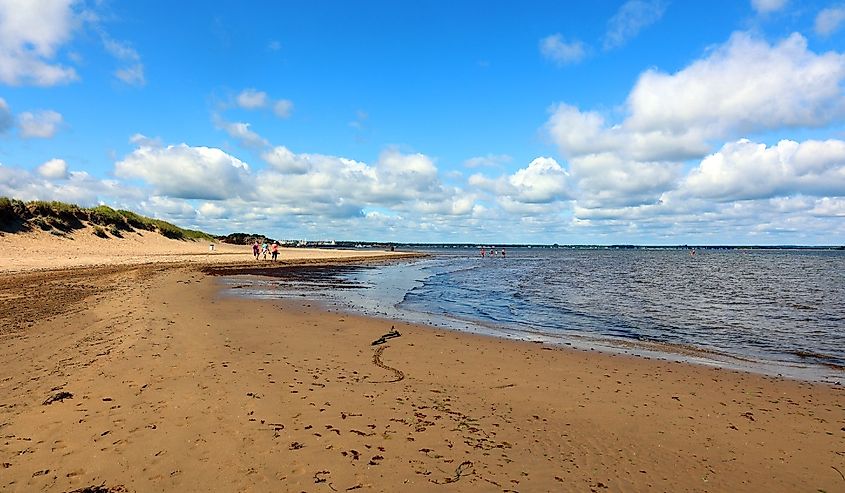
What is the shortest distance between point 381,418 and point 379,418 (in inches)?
1.1

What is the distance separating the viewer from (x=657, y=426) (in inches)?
287

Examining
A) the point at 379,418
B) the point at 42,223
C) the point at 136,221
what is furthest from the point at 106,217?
the point at 379,418

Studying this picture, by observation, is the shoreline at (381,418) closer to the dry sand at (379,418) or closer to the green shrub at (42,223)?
the dry sand at (379,418)

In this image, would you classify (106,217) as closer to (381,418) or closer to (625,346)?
(625,346)

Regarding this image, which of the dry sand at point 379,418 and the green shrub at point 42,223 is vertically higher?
the green shrub at point 42,223

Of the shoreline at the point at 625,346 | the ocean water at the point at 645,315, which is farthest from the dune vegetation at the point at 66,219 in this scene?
the shoreline at the point at 625,346

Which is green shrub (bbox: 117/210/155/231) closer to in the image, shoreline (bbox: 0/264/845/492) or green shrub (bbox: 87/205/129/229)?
green shrub (bbox: 87/205/129/229)

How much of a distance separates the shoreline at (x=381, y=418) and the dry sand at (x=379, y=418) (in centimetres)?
3

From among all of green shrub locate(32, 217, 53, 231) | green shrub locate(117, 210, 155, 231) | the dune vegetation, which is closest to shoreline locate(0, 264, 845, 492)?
the dune vegetation

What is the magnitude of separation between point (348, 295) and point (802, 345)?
61.0 ft

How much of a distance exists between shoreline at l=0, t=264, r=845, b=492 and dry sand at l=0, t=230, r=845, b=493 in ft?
0.10

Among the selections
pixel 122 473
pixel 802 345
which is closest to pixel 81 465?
pixel 122 473

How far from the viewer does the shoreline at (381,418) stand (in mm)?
5246

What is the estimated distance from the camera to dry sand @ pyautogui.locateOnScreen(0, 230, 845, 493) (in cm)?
523
